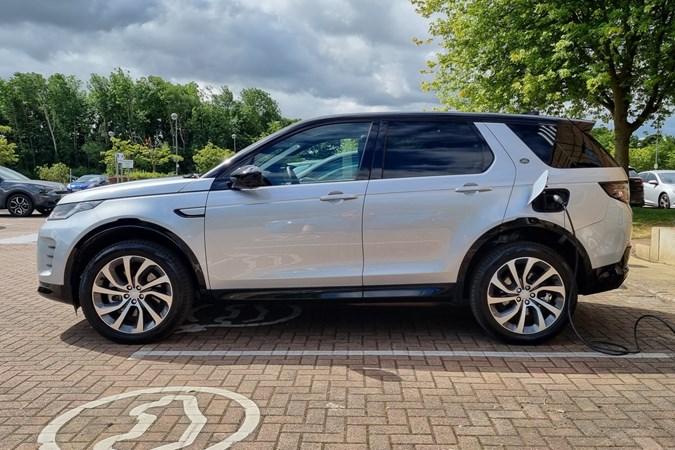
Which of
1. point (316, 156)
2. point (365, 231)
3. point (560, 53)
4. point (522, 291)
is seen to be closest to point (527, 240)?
point (522, 291)

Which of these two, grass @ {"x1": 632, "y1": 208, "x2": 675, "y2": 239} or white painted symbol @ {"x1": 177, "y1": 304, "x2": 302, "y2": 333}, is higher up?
grass @ {"x1": 632, "y1": 208, "x2": 675, "y2": 239}

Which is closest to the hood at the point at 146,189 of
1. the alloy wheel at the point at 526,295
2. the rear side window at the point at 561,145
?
the alloy wheel at the point at 526,295

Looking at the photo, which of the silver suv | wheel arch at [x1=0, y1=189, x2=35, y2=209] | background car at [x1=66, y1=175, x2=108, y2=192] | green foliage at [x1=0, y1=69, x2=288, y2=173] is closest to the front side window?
the silver suv

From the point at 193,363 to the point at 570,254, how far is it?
309cm

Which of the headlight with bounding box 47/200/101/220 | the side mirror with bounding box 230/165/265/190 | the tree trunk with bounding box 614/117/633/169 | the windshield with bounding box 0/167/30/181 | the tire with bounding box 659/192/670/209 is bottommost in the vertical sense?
the tire with bounding box 659/192/670/209

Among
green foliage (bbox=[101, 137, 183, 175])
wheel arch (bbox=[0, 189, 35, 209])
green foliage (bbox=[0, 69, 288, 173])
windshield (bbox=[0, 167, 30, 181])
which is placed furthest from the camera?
green foliage (bbox=[0, 69, 288, 173])

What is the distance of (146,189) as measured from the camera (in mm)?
4113

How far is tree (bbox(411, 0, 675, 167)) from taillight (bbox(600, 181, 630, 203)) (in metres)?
8.29

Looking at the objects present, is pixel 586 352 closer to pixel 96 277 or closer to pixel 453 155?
pixel 453 155

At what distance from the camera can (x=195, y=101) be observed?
93.9m

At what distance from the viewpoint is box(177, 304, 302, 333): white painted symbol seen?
4639 mm

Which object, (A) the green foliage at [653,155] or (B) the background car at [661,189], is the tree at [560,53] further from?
(A) the green foliage at [653,155]

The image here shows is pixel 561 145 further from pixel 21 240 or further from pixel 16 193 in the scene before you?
Answer: pixel 16 193

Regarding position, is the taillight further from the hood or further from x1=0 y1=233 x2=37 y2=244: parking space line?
x1=0 y1=233 x2=37 y2=244: parking space line
